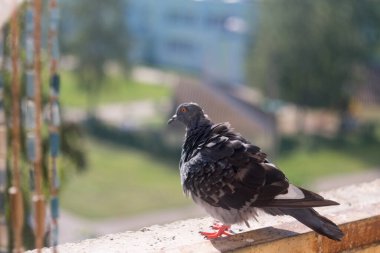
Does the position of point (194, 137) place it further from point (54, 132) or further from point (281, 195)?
point (54, 132)

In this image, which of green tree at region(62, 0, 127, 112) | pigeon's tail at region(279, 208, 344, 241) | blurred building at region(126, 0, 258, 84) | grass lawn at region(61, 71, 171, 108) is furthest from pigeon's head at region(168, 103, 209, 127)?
grass lawn at region(61, 71, 171, 108)

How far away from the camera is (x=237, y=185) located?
12.4ft

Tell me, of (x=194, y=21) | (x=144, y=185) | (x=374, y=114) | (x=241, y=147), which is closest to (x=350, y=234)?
(x=241, y=147)

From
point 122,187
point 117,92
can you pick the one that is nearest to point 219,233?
point 122,187

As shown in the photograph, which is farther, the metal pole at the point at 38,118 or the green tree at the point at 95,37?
the green tree at the point at 95,37

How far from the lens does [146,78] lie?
43.2m

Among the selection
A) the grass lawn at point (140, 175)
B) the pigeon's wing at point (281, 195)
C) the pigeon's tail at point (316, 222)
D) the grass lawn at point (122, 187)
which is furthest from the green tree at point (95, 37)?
the pigeon's tail at point (316, 222)

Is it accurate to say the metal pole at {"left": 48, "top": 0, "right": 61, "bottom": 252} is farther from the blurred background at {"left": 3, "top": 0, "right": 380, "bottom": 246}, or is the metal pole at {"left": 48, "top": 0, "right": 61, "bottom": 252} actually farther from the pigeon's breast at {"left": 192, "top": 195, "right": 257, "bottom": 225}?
the blurred background at {"left": 3, "top": 0, "right": 380, "bottom": 246}

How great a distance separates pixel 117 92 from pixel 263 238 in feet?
109

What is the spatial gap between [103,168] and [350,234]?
22728 millimetres

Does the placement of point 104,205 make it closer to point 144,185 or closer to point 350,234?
point 144,185

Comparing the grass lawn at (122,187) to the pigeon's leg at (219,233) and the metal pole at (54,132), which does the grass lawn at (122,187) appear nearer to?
the pigeon's leg at (219,233)

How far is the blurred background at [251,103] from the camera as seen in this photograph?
24.0 m

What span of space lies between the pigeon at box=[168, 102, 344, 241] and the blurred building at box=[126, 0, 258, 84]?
27.0 meters
